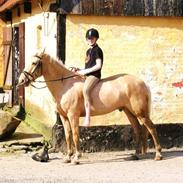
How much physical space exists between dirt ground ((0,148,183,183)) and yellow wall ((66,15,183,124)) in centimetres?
116

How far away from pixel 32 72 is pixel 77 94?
90 centimetres

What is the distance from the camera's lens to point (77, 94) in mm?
9977

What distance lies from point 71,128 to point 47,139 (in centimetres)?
176

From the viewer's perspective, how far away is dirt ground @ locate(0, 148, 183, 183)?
8.61 metres

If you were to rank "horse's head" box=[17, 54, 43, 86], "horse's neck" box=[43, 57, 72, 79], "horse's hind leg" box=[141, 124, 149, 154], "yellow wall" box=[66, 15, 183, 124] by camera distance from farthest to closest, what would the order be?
"yellow wall" box=[66, 15, 183, 124]
"horse's hind leg" box=[141, 124, 149, 154]
"horse's neck" box=[43, 57, 72, 79]
"horse's head" box=[17, 54, 43, 86]

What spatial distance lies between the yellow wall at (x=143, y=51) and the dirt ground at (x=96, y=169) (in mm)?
1160

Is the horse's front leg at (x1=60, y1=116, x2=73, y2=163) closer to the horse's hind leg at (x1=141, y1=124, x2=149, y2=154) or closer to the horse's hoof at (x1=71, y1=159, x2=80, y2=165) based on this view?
the horse's hoof at (x1=71, y1=159, x2=80, y2=165)

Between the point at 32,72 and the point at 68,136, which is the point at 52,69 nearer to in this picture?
the point at 32,72

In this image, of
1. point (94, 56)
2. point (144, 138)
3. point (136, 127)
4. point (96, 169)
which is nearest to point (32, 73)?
point (94, 56)

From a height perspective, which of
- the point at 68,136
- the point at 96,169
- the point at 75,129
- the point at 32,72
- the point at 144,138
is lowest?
the point at 96,169

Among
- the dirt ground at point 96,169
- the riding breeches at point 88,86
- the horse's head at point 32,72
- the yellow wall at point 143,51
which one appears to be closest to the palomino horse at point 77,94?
the horse's head at point 32,72

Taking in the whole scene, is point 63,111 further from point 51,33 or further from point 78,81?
point 51,33

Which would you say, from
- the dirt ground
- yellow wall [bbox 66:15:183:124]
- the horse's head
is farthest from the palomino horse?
yellow wall [bbox 66:15:183:124]

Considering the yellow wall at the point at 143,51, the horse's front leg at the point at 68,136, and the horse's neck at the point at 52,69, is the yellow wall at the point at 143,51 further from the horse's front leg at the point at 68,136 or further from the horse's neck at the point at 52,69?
the horse's front leg at the point at 68,136
